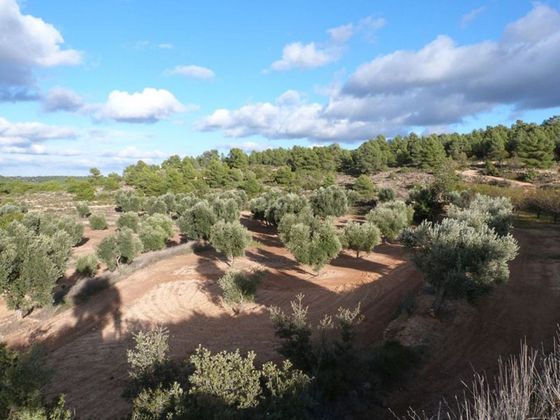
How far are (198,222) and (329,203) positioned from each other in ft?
61.2

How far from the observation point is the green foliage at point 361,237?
34.9 metres

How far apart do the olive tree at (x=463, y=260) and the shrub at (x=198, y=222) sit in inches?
1033

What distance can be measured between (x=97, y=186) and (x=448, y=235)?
115346mm

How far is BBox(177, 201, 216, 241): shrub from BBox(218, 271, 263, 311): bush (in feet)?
60.1

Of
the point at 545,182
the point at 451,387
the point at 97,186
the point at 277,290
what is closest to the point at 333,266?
the point at 277,290

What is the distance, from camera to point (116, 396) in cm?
1416

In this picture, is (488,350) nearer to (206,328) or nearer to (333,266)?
(206,328)

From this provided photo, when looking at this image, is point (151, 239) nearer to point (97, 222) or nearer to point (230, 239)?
point (230, 239)

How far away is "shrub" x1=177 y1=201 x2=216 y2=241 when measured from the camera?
1634 inches

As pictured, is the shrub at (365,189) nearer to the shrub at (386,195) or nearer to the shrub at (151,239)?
the shrub at (386,195)

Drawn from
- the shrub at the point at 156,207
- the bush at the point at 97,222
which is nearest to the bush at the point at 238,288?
the bush at the point at 97,222

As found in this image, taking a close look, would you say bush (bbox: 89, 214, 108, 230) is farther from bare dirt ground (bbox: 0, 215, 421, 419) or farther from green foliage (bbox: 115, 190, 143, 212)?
bare dirt ground (bbox: 0, 215, 421, 419)

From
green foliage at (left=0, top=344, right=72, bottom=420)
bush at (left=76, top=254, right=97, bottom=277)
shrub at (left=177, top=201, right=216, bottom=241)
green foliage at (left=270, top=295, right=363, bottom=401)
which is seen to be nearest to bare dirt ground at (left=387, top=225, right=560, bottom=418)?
green foliage at (left=270, top=295, right=363, bottom=401)

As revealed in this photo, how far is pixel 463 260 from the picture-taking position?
722 inches
